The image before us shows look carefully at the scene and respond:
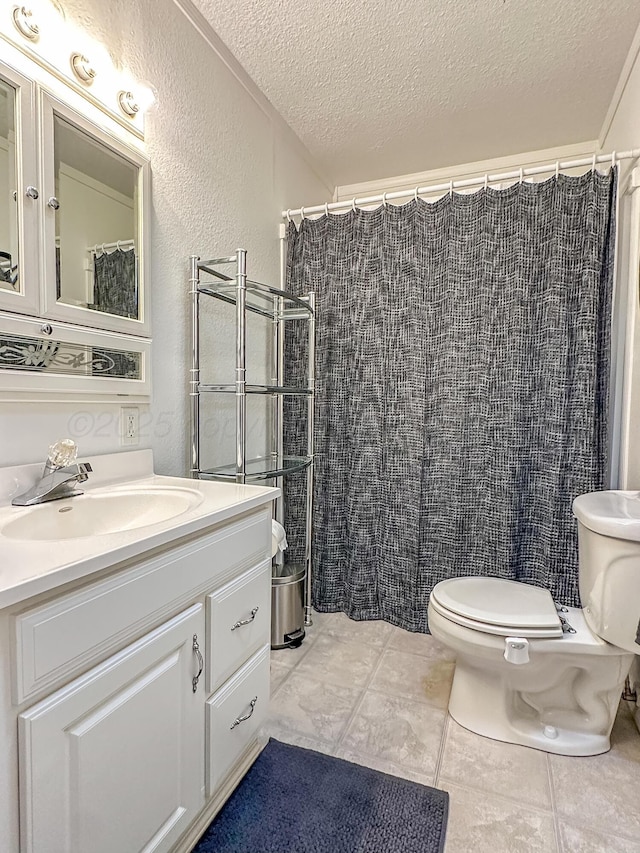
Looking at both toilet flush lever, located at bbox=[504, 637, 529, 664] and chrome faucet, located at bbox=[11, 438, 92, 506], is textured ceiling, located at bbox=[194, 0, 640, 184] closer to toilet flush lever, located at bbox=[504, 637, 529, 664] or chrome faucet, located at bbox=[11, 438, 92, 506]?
chrome faucet, located at bbox=[11, 438, 92, 506]

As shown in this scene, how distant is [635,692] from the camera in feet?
5.18

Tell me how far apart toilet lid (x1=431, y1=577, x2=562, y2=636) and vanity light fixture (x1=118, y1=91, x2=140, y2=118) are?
1.80m

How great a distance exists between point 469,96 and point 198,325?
1526 mm

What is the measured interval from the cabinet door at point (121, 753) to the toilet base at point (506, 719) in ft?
2.94

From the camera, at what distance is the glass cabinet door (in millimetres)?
1117

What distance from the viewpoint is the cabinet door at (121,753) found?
66 cm

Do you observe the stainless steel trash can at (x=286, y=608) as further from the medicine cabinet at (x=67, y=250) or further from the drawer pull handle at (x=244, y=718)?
the medicine cabinet at (x=67, y=250)

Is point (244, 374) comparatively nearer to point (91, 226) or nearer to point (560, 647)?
point (91, 226)

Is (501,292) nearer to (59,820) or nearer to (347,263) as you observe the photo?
(347,263)

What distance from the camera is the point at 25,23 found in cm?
104

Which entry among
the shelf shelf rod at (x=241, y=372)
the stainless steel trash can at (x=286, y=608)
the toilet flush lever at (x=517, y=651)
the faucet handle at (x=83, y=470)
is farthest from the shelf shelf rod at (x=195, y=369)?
the toilet flush lever at (x=517, y=651)

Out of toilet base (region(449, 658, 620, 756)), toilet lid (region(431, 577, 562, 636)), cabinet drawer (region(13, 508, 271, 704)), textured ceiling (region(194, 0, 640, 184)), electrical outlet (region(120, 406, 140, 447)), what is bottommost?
toilet base (region(449, 658, 620, 756))

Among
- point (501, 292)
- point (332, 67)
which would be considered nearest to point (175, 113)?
point (332, 67)

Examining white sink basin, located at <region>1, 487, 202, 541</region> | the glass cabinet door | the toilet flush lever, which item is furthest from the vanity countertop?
the toilet flush lever
